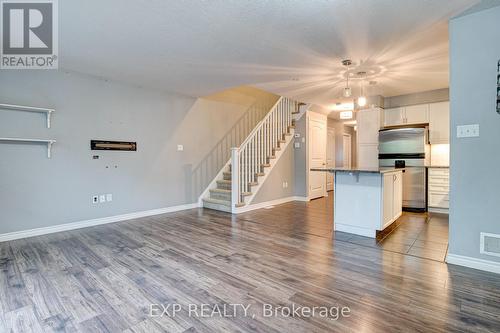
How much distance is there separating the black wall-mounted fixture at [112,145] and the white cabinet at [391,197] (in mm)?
4108

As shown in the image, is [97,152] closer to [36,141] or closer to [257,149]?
[36,141]

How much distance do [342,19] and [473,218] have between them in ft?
7.51

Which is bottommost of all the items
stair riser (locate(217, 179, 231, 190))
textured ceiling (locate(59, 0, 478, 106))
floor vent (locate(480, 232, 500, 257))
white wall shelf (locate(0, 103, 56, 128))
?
floor vent (locate(480, 232, 500, 257))

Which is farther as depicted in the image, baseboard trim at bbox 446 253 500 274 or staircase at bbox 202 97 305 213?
staircase at bbox 202 97 305 213

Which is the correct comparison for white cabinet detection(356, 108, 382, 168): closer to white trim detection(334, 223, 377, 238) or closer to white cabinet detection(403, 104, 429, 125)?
white cabinet detection(403, 104, 429, 125)

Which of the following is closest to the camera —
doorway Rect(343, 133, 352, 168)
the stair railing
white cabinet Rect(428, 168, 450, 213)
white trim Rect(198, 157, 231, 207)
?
white cabinet Rect(428, 168, 450, 213)

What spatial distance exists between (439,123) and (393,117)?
882 mm

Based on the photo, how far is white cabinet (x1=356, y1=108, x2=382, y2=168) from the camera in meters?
5.70

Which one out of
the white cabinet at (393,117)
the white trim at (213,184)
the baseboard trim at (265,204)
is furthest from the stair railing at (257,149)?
the white cabinet at (393,117)

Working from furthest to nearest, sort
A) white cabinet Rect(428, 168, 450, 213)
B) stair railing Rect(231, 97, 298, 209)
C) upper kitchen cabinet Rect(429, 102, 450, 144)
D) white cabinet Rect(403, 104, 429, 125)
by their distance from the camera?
1. white cabinet Rect(403, 104, 429, 125)
2. upper kitchen cabinet Rect(429, 102, 450, 144)
3. stair railing Rect(231, 97, 298, 209)
4. white cabinet Rect(428, 168, 450, 213)

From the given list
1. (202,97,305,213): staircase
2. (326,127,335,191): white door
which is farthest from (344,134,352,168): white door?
(202,97,305,213): staircase

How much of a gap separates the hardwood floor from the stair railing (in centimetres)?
162

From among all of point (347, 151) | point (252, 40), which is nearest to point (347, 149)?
point (347, 151)

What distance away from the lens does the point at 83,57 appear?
328 centimetres
